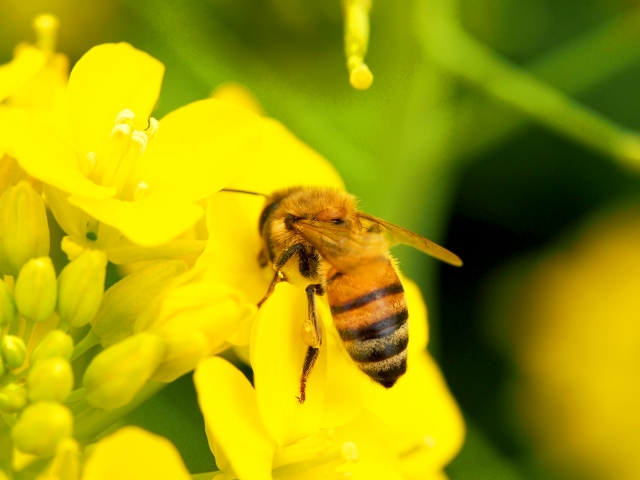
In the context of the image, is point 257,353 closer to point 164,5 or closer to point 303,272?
point 303,272

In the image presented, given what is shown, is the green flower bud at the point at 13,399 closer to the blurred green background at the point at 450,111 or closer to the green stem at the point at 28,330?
the green stem at the point at 28,330

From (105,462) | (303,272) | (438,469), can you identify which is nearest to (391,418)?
(438,469)

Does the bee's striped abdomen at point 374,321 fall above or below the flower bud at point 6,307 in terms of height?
above

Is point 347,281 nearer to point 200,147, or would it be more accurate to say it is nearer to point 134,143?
point 200,147

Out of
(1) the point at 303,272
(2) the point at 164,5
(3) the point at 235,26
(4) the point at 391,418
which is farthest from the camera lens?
(3) the point at 235,26

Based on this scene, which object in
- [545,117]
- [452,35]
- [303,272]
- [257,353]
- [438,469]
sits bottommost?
[438,469]

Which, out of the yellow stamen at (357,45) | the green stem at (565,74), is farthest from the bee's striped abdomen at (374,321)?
the green stem at (565,74)

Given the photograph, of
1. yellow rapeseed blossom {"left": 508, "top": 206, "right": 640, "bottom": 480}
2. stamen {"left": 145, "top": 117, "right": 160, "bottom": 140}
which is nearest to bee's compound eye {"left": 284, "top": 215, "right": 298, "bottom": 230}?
stamen {"left": 145, "top": 117, "right": 160, "bottom": 140}
